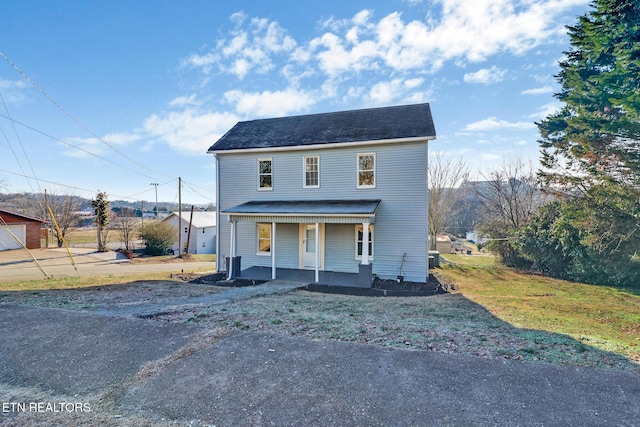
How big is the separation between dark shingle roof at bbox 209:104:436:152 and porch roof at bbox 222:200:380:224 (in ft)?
9.08

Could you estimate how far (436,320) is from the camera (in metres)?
6.67

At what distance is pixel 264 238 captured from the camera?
1500 cm

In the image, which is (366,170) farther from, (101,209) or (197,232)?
(197,232)

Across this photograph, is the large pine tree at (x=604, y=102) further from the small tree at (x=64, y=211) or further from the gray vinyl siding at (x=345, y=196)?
the small tree at (x=64, y=211)

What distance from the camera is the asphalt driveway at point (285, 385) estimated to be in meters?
3.09

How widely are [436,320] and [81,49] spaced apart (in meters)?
19.3

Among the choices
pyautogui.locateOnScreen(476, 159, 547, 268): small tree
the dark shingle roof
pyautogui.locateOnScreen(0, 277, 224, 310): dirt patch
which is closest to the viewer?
pyautogui.locateOnScreen(0, 277, 224, 310): dirt patch

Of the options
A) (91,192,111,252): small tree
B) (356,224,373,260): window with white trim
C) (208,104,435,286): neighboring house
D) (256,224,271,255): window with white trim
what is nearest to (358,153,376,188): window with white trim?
(208,104,435,286): neighboring house

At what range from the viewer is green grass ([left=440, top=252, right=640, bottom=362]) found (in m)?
5.96

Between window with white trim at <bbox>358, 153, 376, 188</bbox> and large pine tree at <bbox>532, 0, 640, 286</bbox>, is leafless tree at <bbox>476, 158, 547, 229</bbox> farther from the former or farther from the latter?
window with white trim at <bbox>358, 153, 376, 188</bbox>

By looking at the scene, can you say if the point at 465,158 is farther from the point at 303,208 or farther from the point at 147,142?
the point at 147,142

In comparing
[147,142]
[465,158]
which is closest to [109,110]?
[147,142]

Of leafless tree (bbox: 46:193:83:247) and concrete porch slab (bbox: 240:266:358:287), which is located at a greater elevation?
leafless tree (bbox: 46:193:83:247)

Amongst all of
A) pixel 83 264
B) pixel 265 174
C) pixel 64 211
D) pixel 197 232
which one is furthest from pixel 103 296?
pixel 64 211
